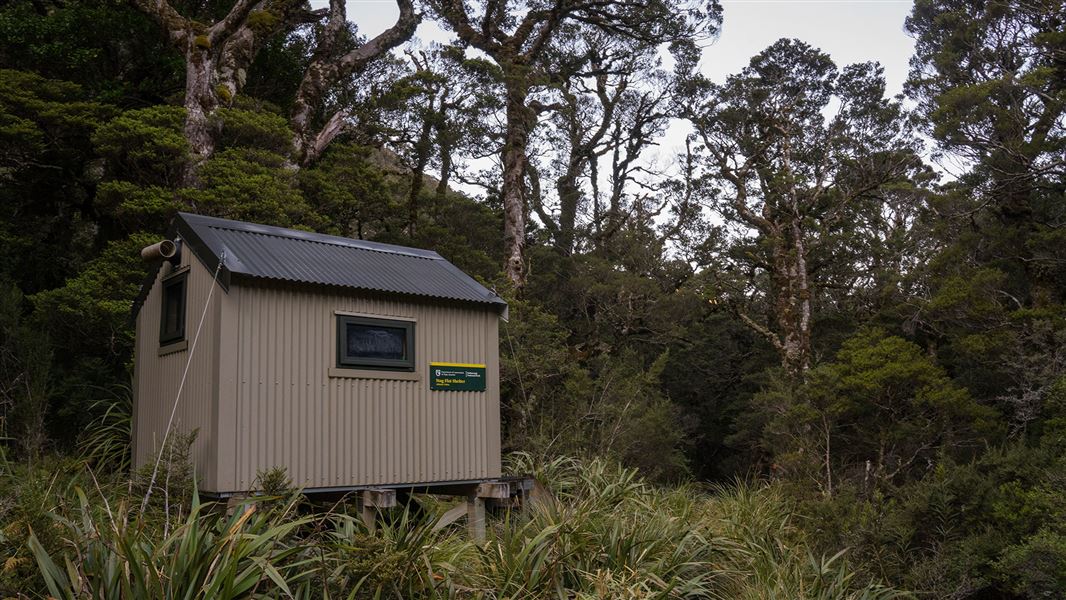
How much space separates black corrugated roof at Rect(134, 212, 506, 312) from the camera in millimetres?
8547

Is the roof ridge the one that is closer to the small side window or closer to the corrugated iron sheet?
the corrugated iron sheet

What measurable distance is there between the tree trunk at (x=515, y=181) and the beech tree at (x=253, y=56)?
3.55 meters

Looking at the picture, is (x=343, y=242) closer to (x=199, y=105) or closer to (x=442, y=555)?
(x=442, y=555)

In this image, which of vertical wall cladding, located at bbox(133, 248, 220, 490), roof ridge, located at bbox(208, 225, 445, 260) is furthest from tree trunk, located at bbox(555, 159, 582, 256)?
vertical wall cladding, located at bbox(133, 248, 220, 490)

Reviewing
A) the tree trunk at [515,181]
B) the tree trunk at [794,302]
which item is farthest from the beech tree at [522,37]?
the tree trunk at [794,302]

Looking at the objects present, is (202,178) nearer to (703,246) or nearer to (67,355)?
(67,355)

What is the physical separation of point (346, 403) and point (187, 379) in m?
1.56

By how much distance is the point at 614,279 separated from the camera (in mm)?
22391

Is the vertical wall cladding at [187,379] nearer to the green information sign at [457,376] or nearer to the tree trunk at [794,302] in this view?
the green information sign at [457,376]

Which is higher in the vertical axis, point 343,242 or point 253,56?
point 253,56

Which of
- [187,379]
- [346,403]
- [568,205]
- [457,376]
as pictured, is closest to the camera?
[187,379]

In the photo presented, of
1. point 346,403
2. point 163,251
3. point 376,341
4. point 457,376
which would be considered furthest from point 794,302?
point 163,251

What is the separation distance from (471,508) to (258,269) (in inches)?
140

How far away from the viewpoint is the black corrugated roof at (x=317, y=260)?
855 centimetres
